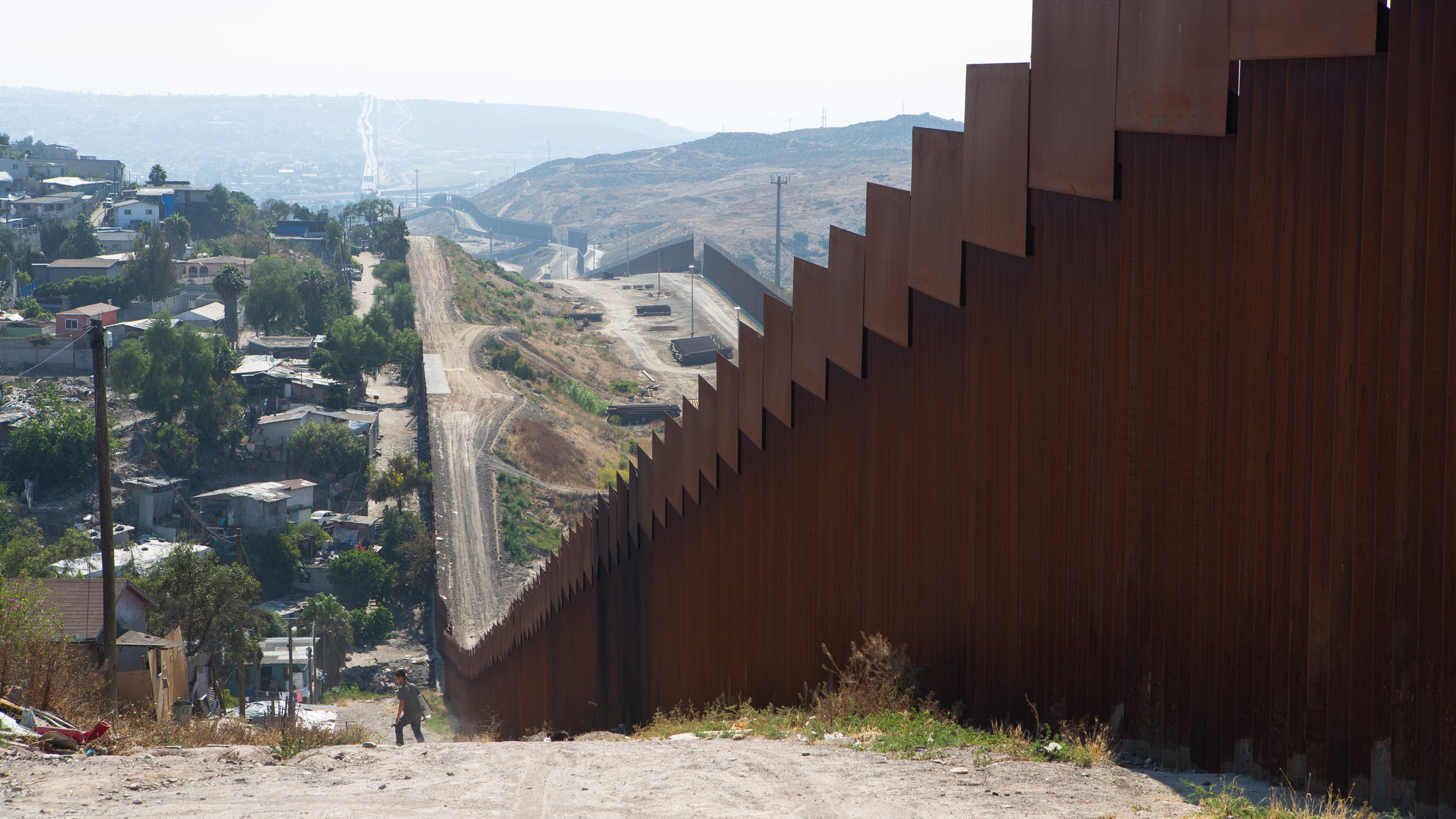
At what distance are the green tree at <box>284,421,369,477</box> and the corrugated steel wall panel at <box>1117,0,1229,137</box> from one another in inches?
2963

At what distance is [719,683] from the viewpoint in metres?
14.8

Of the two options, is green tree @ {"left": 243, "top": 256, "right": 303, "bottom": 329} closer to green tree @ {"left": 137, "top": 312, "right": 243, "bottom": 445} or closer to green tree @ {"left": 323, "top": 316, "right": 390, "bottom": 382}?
green tree @ {"left": 323, "top": 316, "right": 390, "bottom": 382}

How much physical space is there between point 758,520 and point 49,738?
26.3 ft

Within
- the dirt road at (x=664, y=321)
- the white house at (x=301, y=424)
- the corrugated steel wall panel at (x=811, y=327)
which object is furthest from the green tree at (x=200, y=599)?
the dirt road at (x=664, y=321)

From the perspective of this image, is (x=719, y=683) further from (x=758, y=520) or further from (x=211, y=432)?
(x=211, y=432)

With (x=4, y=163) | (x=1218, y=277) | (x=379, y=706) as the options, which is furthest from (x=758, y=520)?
(x=4, y=163)

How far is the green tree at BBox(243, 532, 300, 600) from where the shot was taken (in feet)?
216

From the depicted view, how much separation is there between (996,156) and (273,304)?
111m

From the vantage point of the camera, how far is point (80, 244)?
408 feet

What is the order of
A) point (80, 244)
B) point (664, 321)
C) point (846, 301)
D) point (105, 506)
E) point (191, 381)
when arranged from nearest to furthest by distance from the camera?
point (846, 301) < point (105, 506) < point (191, 381) < point (664, 321) < point (80, 244)

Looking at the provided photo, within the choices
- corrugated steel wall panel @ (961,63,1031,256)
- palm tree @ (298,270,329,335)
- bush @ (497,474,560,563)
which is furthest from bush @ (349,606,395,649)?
palm tree @ (298,270,329,335)

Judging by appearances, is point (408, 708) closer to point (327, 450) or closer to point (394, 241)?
point (327, 450)

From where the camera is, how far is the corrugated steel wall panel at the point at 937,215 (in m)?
9.23

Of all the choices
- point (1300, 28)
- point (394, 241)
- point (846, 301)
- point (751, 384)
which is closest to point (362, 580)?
point (751, 384)
